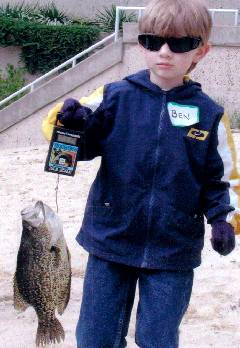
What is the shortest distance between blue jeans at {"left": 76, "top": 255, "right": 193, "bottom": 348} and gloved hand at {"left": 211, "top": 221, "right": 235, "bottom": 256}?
0.19m

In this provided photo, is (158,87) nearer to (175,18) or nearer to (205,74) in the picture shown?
(175,18)

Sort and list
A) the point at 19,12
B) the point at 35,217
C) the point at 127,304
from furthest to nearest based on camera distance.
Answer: the point at 19,12
the point at 127,304
the point at 35,217

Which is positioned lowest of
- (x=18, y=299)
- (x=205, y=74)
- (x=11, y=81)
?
(x=11, y=81)

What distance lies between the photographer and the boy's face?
3.11 meters

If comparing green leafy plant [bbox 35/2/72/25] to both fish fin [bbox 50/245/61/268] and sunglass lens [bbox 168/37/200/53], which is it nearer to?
sunglass lens [bbox 168/37/200/53]

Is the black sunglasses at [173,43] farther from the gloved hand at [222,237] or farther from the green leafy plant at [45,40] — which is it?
the green leafy plant at [45,40]

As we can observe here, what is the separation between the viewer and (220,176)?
10.7ft

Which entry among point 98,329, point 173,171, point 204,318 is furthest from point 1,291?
point 173,171

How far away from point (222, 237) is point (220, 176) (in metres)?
0.26

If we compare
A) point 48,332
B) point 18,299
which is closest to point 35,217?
point 18,299

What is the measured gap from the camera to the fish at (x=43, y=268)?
2.96 metres

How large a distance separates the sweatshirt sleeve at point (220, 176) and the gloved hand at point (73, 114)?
556 mm

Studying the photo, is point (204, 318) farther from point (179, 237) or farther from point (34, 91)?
point (34, 91)

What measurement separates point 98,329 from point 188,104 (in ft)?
3.32
